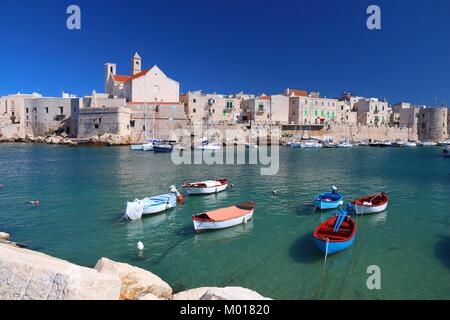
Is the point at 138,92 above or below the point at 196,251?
above

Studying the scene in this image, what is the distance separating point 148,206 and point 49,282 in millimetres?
7903

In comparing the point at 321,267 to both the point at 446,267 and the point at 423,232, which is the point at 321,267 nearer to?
the point at 446,267

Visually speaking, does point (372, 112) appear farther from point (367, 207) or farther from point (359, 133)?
point (367, 207)

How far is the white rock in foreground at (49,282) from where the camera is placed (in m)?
4.35

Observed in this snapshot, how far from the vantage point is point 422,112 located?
2889 inches

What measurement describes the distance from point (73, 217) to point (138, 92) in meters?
43.9

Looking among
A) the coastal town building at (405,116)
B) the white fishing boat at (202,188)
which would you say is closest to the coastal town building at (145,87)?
the white fishing boat at (202,188)

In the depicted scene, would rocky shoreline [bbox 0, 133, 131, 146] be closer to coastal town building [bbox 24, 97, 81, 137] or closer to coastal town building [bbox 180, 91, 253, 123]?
coastal town building [bbox 24, 97, 81, 137]

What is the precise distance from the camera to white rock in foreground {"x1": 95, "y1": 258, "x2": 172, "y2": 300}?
18.8 feet

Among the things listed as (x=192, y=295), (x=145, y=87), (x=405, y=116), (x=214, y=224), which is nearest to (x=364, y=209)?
(x=214, y=224)

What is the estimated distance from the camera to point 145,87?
174ft

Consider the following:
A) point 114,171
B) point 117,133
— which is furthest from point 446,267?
point 117,133

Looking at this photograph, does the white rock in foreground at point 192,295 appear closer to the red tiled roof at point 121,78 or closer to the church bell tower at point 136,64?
the red tiled roof at point 121,78

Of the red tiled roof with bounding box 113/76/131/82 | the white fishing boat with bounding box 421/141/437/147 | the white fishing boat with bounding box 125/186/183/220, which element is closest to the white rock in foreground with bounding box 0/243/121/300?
the white fishing boat with bounding box 125/186/183/220
